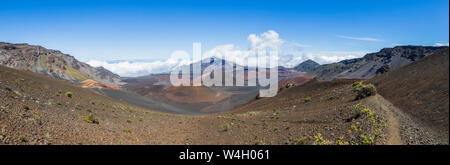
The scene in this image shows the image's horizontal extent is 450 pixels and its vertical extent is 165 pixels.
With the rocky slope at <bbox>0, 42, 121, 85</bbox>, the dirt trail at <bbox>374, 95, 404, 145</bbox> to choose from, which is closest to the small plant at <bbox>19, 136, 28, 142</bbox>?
the dirt trail at <bbox>374, 95, 404, 145</bbox>

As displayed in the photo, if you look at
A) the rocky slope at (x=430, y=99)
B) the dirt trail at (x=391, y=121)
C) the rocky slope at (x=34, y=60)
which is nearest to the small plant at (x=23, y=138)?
the dirt trail at (x=391, y=121)

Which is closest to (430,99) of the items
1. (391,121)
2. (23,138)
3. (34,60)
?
(391,121)

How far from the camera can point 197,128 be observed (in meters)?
15.7

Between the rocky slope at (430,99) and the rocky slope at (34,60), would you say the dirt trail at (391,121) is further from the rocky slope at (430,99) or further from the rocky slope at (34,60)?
the rocky slope at (34,60)

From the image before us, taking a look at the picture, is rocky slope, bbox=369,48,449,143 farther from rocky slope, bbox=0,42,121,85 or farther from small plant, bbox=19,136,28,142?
rocky slope, bbox=0,42,121,85

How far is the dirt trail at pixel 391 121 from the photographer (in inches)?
297

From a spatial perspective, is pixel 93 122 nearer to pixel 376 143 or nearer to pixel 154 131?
pixel 154 131

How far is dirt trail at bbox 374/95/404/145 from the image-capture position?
754cm

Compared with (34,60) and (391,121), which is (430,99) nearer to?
(391,121)
